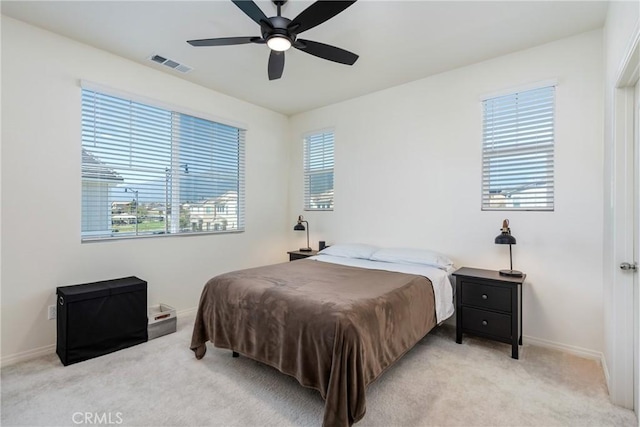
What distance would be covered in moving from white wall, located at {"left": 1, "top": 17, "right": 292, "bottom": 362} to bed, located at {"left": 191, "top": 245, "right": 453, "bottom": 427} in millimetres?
1267

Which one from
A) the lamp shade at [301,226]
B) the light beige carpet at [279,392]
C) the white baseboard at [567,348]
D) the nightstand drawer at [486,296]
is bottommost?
the light beige carpet at [279,392]

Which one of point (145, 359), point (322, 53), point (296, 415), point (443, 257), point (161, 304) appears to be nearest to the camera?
point (296, 415)

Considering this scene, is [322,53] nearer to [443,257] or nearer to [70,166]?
[443,257]

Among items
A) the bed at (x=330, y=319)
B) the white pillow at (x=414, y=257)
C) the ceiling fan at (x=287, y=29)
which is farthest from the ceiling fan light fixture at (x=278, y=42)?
the white pillow at (x=414, y=257)

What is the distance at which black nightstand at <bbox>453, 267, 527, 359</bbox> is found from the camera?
256 centimetres

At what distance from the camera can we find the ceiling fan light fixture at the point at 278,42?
214 cm

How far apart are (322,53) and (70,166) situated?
2.52 m

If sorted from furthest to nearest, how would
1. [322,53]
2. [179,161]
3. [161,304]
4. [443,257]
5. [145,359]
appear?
[179,161], [161,304], [443,257], [145,359], [322,53]

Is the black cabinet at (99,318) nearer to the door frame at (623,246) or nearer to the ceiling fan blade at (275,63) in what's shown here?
the ceiling fan blade at (275,63)

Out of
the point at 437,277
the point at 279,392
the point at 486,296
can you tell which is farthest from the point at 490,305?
the point at 279,392

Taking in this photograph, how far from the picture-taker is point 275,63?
251cm

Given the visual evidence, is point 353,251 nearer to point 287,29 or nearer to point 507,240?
point 507,240

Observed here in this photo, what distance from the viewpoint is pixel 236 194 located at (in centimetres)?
433

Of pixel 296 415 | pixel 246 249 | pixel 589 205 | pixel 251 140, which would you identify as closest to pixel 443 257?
pixel 589 205
